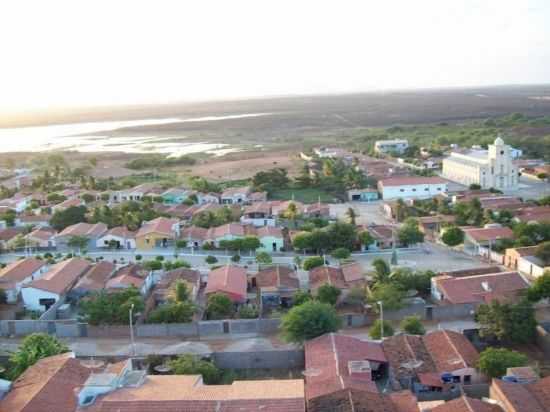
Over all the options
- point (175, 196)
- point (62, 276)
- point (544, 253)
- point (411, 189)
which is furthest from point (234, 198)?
point (544, 253)

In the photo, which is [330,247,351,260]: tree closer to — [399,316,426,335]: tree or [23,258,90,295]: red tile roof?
[399,316,426,335]: tree

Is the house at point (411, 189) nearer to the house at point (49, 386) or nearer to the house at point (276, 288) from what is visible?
the house at point (276, 288)

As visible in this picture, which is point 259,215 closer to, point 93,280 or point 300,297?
point 93,280

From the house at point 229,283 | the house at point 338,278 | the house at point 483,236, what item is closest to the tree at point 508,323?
the house at point 338,278

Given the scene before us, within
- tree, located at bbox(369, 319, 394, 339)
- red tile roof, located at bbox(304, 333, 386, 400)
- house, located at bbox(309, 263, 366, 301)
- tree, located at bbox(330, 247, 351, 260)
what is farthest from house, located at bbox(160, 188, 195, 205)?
red tile roof, located at bbox(304, 333, 386, 400)

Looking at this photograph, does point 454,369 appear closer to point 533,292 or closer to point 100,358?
point 533,292
